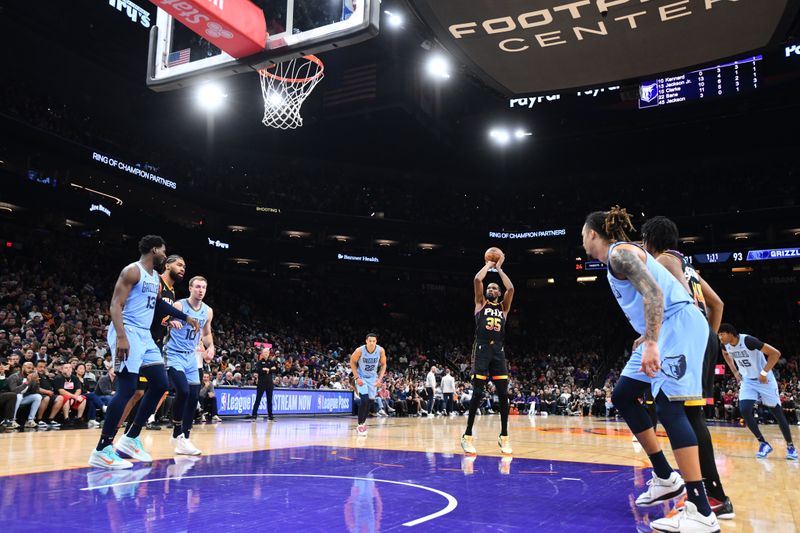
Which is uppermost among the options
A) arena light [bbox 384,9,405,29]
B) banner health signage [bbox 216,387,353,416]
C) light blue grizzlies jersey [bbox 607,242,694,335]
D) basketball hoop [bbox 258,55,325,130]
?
arena light [bbox 384,9,405,29]

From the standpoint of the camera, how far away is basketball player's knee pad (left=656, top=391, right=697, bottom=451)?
345 cm

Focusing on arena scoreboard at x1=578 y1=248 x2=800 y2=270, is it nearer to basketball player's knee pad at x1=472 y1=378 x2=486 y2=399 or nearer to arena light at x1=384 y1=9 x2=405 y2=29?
arena light at x1=384 y1=9 x2=405 y2=29

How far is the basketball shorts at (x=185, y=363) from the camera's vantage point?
7125mm

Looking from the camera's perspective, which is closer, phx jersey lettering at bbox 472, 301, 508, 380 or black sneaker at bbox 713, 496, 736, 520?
black sneaker at bbox 713, 496, 736, 520

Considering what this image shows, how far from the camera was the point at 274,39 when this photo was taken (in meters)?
7.80

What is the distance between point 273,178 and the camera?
33.2 meters

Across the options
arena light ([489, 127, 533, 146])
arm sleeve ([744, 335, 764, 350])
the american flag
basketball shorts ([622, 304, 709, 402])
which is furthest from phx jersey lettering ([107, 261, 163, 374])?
arena light ([489, 127, 533, 146])

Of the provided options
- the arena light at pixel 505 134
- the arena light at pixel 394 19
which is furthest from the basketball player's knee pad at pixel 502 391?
the arena light at pixel 505 134

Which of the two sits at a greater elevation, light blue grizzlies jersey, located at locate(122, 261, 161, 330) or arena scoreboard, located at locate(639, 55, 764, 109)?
arena scoreboard, located at locate(639, 55, 764, 109)

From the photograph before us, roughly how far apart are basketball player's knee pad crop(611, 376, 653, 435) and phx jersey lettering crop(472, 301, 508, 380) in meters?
3.50

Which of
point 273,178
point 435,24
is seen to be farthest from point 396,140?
point 435,24

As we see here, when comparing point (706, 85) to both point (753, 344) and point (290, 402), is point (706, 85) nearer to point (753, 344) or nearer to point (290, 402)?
point (753, 344)

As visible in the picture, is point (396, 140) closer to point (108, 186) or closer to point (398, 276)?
point (398, 276)

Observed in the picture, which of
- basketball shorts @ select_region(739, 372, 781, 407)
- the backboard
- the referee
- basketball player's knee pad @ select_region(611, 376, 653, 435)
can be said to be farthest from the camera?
the referee
